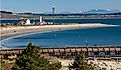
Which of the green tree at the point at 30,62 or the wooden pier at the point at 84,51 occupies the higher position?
the green tree at the point at 30,62

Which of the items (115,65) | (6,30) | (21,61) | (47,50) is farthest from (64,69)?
(6,30)

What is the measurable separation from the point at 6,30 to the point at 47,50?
102067mm

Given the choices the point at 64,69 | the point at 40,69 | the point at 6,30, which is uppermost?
the point at 40,69

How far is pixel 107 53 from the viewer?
80125 millimetres

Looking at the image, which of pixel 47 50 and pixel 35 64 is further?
pixel 47 50

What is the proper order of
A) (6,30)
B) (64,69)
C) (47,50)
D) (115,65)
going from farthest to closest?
(6,30)
(47,50)
(115,65)
(64,69)

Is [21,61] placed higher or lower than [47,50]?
higher

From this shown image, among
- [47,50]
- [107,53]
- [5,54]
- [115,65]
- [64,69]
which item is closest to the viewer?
[64,69]

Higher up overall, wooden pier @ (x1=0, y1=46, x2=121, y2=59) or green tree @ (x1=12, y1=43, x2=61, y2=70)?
green tree @ (x1=12, y1=43, x2=61, y2=70)

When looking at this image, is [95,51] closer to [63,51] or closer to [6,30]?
[63,51]

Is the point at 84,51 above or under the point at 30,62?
under

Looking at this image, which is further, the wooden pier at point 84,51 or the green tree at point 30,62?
the wooden pier at point 84,51

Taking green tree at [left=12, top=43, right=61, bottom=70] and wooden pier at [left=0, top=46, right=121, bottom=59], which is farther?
wooden pier at [left=0, top=46, right=121, bottom=59]

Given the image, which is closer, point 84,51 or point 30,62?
point 30,62
